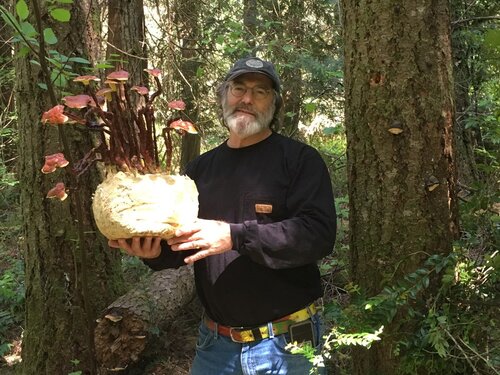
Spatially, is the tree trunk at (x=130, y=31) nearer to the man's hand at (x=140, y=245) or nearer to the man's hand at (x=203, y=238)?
the man's hand at (x=140, y=245)

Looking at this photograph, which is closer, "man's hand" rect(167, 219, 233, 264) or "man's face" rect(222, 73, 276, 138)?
"man's hand" rect(167, 219, 233, 264)

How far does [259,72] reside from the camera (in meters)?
2.34

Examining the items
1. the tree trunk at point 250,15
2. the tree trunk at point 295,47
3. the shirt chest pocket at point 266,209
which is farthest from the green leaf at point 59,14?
the tree trunk at point 250,15

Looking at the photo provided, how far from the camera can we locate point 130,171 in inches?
71.8

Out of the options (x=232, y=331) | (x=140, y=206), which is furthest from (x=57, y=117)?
(x=232, y=331)

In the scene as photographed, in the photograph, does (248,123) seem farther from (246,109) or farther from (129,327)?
(129,327)

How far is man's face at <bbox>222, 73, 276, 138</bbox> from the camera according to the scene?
2352mm

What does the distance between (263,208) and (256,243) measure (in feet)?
0.93

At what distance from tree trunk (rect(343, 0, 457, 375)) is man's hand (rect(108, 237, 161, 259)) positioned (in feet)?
3.16

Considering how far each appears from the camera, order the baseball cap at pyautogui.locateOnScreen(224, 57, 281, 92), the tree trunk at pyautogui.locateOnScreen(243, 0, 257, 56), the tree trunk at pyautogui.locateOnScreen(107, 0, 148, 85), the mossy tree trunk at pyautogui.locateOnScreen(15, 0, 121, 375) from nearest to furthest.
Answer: the baseball cap at pyautogui.locateOnScreen(224, 57, 281, 92) < the mossy tree trunk at pyautogui.locateOnScreen(15, 0, 121, 375) < the tree trunk at pyautogui.locateOnScreen(107, 0, 148, 85) < the tree trunk at pyautogui.locateOnScreen(243, 0, 257, 56)

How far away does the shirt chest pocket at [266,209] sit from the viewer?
216cm

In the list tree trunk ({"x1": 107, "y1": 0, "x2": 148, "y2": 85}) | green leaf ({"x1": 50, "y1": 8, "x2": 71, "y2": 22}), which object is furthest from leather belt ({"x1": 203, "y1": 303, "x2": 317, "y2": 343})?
tree trunk ({"x1": 107, "y1": 0, "x2": 148, "y2": 85})

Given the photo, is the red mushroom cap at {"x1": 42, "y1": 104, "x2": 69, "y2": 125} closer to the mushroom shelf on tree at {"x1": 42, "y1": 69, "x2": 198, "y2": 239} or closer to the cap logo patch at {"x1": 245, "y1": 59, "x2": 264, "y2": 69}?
the mushroom shelf on tree at {"x1": 42, "y1": 69, "x2": 198, "y2": 239}

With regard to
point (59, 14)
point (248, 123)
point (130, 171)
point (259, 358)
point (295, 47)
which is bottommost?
point (259, 358)
